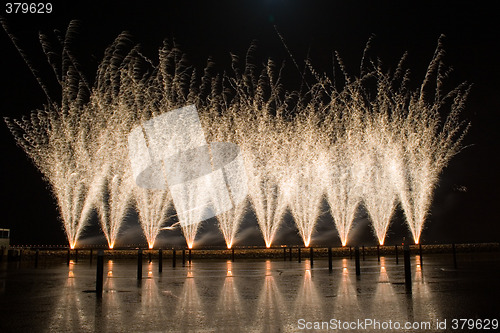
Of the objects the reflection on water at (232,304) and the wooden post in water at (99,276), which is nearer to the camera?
the reflection on water at (232,304)

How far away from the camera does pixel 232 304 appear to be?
9.03 meters

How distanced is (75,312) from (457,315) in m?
6.61

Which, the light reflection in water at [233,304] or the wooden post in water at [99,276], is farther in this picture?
the wooden post in water at [99,276]

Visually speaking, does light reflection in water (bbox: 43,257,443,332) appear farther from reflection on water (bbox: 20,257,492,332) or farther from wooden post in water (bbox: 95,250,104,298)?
wooden post in water (bbox: 95,250,104,298)

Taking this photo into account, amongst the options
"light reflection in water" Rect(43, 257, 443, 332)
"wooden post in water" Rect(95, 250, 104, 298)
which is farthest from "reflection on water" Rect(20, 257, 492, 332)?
"wooden post in water" Rect(95, 250, 104, 298)

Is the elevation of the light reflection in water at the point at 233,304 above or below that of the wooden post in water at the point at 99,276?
below

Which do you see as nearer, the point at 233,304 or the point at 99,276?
the point at 233,304

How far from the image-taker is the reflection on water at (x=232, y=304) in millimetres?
7176

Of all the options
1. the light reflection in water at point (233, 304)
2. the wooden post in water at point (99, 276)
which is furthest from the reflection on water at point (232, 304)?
the wooden post in water at point (99, 276)

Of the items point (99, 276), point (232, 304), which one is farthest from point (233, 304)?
point (99, 276)

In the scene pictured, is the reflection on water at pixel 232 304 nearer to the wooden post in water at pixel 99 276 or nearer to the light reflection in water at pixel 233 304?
the light reflection in water at pixel 233 304

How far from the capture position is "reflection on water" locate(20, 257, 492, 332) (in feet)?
23.5

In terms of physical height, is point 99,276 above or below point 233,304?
above

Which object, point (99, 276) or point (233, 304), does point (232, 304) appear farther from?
point (99, 276)
